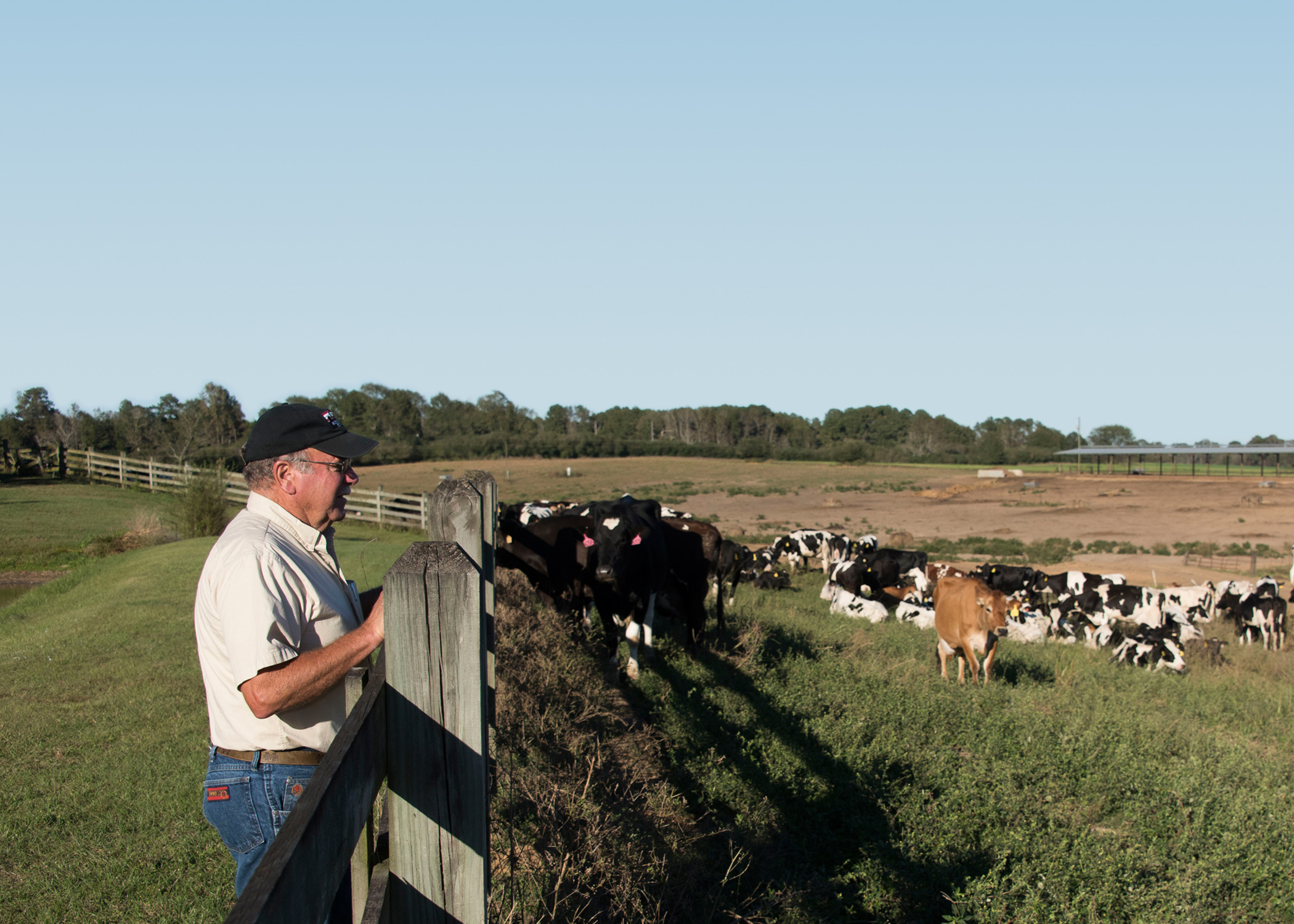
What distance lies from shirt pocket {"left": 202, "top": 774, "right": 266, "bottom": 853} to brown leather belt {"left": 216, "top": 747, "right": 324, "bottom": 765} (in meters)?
0.06

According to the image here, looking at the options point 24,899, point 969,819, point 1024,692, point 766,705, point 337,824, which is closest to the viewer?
point 337,824

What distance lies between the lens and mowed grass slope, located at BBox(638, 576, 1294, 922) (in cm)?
534

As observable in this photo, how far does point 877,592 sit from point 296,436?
56.8 ft

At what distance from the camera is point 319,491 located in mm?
2609

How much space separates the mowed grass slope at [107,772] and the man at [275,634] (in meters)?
2.00

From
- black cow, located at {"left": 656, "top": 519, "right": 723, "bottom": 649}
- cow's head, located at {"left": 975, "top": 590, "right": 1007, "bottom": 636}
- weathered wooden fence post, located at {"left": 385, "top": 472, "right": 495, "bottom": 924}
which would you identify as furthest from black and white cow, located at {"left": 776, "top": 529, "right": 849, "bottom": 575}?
weathered wooden fence post, located at {"left": 385, "top": 472, "right": 495, "bottom": 924}

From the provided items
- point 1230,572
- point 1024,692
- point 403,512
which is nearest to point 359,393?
point 403,512

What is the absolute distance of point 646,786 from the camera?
557cm

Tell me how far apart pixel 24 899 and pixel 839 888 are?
4302 mm

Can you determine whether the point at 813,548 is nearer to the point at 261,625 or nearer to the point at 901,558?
the point at 901,558

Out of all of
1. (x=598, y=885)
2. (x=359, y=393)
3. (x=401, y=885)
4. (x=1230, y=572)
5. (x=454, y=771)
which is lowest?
(x=1230, y=572)

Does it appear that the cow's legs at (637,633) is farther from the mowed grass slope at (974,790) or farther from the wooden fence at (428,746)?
the wooden fence at (428,746)

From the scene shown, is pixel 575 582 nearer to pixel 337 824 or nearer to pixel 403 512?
pixel 337 824

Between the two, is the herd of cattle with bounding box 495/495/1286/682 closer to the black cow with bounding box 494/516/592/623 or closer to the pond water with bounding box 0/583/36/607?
the black cow with bounding box 494/516/592/623
